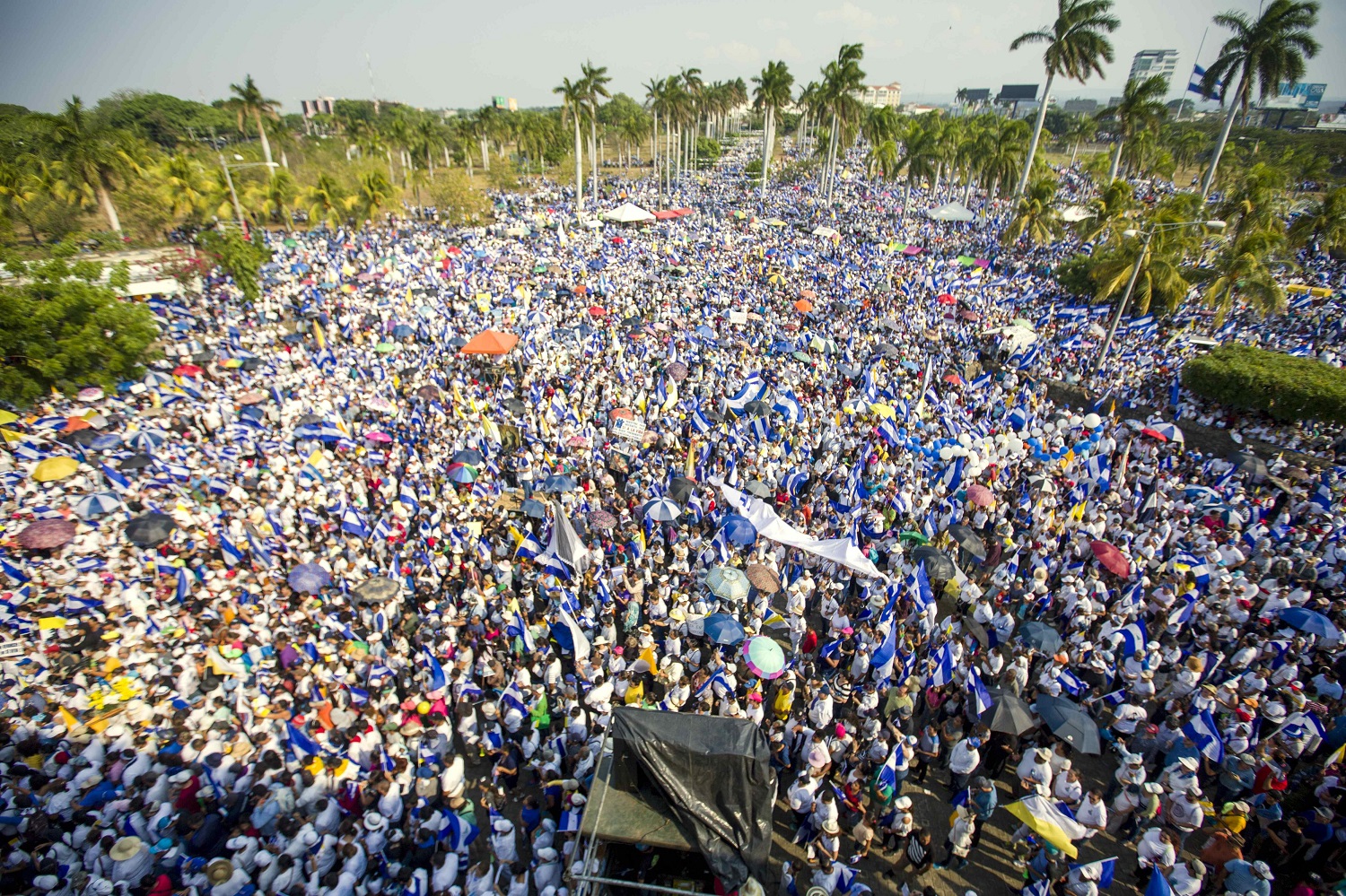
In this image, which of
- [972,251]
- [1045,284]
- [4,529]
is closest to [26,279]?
[4,529]

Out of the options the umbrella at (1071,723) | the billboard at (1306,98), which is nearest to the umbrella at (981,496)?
the umbrella at (1071,723)

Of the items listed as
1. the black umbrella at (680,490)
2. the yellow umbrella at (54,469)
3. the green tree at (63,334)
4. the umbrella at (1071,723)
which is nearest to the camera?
the umbrella at (1071,723)

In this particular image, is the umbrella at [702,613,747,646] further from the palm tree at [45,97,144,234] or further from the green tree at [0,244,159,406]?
the palm tree at [45,97,144,234]

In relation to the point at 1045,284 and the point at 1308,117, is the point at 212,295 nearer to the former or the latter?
the point at 1045,284

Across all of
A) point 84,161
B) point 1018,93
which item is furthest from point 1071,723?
point 1018,93

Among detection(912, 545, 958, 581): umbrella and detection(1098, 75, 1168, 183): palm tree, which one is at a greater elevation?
detection(1098, 75, 1168, 183): palm tree

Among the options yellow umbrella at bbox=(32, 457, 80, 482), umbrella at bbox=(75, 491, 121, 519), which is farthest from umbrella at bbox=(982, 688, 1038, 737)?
yellow umbrella at bbox=(32, 457, 80, 482)

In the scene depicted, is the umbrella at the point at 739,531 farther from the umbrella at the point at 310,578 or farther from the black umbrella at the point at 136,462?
the black umbrella at the point at 136,462
